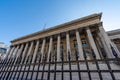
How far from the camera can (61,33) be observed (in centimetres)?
1841

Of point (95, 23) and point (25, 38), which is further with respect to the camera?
point (25, 38)

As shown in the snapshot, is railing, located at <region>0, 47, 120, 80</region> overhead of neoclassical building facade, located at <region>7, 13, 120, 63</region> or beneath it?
beneath

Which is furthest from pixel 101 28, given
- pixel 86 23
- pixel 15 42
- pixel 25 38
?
pixel 15 42

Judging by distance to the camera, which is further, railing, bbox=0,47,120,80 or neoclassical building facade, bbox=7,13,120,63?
neoclassical building facade, bbox=7,13,120,63

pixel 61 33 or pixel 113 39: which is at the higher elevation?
pixel 61 33

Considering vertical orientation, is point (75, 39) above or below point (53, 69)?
above

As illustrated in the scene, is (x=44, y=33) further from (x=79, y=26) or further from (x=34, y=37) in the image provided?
(x=79, y=26)

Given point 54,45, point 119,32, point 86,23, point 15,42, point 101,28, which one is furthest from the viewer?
point 15,42

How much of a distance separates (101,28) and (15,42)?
88.0ft

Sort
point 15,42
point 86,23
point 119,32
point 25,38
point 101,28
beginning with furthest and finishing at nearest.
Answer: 1. point 15,42
2. point 25,38
3. point 119,32
4. point 86,23
5. point 101,28

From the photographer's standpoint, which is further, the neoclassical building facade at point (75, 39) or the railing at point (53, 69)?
the neoclassical building facade at point (75, 39)

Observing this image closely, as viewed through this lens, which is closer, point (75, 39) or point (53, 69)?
point (53, 69)

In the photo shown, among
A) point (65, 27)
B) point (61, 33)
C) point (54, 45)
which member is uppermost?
point (65, 27)

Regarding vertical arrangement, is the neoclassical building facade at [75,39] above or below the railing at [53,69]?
above
